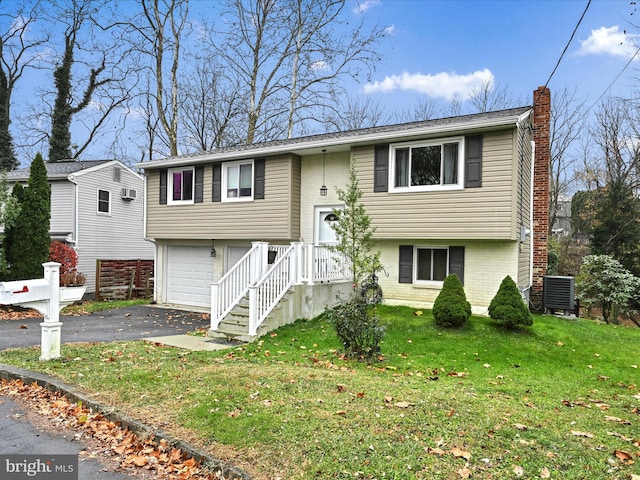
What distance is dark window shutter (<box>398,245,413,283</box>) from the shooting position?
38.8 feet

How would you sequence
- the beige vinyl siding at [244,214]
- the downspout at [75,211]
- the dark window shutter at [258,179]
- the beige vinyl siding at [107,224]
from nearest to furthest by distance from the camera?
the beige vinyl siding at [244,214]
the dark window shutter at [258,179]
the downspout at [75,211]
the beige vinyl siding at [107,224]

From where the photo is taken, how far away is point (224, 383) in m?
5.14

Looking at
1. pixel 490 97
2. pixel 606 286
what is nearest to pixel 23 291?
pixel 606 286

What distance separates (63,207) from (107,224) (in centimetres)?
216

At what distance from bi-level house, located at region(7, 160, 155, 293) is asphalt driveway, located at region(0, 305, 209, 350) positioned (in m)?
7.00

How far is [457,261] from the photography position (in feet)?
36.7

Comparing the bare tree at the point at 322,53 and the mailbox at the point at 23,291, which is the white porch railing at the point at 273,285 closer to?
the mailbox at the point at 23,291

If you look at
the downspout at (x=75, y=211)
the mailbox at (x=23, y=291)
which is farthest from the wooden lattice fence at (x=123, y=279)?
the mailbox at (x=23, y=291)

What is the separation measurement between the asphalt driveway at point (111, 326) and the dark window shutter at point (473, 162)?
7983 millimetres

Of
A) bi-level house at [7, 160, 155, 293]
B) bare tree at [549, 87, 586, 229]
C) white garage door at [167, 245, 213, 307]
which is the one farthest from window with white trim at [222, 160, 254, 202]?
bare tree at [549, 87, 586, 229]

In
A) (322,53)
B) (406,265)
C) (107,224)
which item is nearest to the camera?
(406,265)

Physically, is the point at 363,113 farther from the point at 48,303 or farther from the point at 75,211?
the point at 48,303

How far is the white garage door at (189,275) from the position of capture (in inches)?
607

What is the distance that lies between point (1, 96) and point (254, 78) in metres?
19.6
